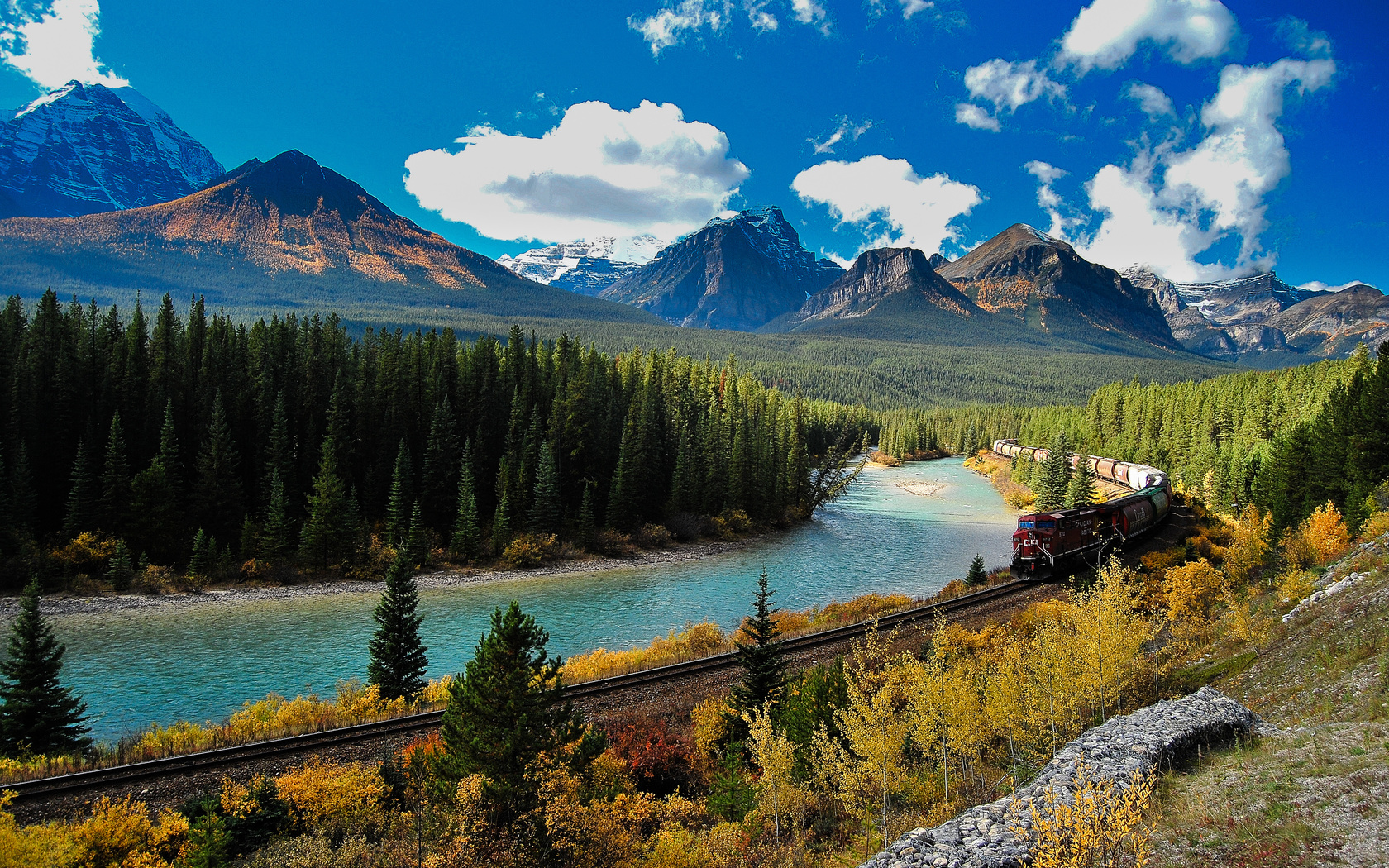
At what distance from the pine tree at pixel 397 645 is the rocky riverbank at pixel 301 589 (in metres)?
23.1

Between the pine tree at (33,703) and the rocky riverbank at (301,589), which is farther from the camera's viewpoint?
the rocky riverbank at (301,589)

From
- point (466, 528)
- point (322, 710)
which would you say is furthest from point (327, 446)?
point (322, 710)

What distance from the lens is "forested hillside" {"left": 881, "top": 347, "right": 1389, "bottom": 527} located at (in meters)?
45.6

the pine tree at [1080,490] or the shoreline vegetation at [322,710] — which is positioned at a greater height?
the pine tree at [1080,490]

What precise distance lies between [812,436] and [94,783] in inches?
4672

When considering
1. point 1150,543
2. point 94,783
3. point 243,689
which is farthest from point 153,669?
point 1150,543

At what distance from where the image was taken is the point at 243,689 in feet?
96.8

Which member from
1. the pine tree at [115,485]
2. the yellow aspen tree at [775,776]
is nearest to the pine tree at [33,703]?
the yellow aspen tree at [775,776]

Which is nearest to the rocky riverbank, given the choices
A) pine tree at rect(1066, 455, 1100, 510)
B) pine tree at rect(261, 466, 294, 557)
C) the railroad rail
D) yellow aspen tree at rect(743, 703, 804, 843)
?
pine tree at rect(261, 466, 294, 557)

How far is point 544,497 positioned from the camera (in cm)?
5869

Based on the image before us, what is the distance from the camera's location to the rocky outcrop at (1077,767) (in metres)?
11.1

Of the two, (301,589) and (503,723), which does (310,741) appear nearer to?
(503,723)

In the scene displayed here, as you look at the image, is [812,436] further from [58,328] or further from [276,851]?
[276,851]

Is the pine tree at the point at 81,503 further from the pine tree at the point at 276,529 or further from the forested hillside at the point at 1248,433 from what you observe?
the forested hillside at the point at 1248,433
